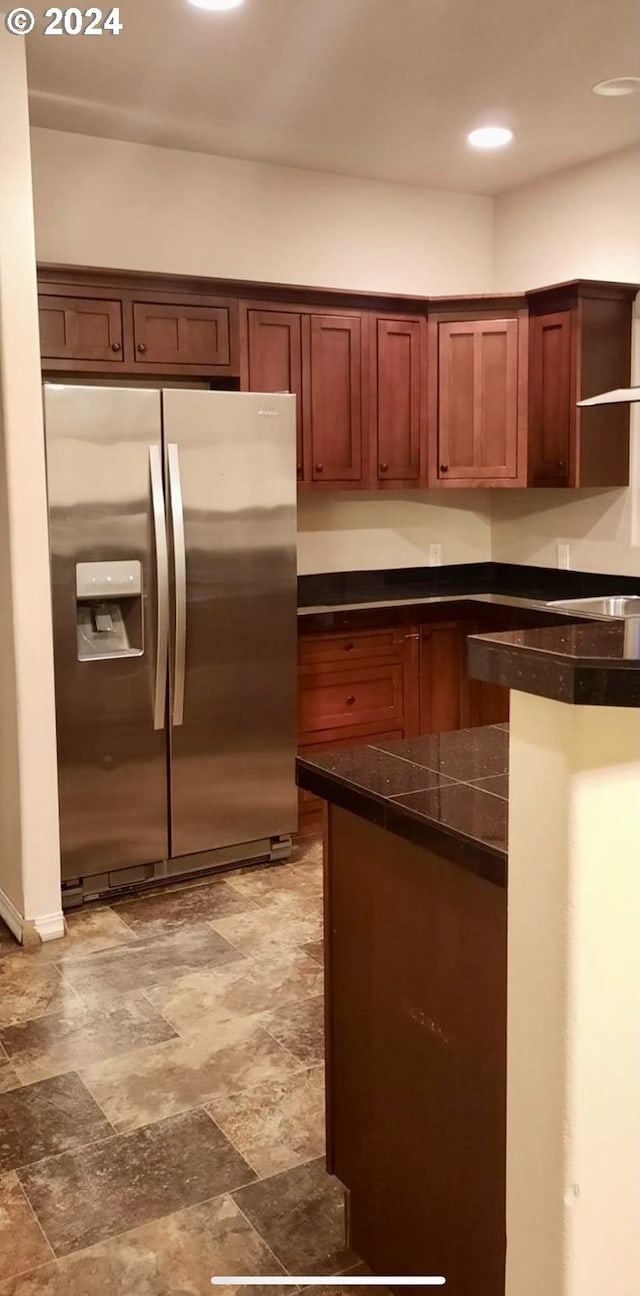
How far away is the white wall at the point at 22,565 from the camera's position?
3285mm

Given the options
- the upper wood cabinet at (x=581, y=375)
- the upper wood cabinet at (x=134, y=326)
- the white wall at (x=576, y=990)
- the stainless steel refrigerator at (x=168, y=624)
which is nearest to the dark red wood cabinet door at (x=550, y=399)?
the upper wood cabinet at (x=581, y=375)

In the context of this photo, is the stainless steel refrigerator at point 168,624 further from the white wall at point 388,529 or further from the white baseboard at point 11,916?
the white wall at point 388,529

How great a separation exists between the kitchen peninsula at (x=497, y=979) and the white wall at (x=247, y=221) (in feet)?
9.70

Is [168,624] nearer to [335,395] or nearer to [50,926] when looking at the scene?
[50,926]

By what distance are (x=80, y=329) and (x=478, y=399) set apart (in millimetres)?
1798

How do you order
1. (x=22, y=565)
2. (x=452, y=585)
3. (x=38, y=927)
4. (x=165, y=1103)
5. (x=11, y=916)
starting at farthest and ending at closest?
(x=452, y=585), (x=11, y=916), (x=38, y=927), (x=22, y=565), (x=165, y=1103)

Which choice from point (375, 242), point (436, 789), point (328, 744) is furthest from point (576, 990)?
point (375, 242)

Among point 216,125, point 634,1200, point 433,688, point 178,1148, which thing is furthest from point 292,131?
point 634,1200

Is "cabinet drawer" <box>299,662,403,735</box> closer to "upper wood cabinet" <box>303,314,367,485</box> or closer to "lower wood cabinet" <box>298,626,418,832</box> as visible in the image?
"lower wood cabinet" <box>298,626,418,832</box>

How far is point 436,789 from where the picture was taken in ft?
6.13

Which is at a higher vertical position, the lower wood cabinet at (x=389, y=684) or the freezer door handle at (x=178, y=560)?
the freezer door handle at (x=178, y=560)

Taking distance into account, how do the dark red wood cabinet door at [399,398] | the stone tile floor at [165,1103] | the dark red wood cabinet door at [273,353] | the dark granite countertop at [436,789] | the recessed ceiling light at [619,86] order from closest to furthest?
the dark granite countertop at [436,789], the stone tile floor at [165,1103], the recessed ceiling light at [619,86], the dark red wood cabinet door at [273,353], the dark red wood cabinet door at [399,398]

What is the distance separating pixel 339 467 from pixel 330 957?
287 cm

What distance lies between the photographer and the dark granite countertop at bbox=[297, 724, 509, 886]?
5.31 ft
